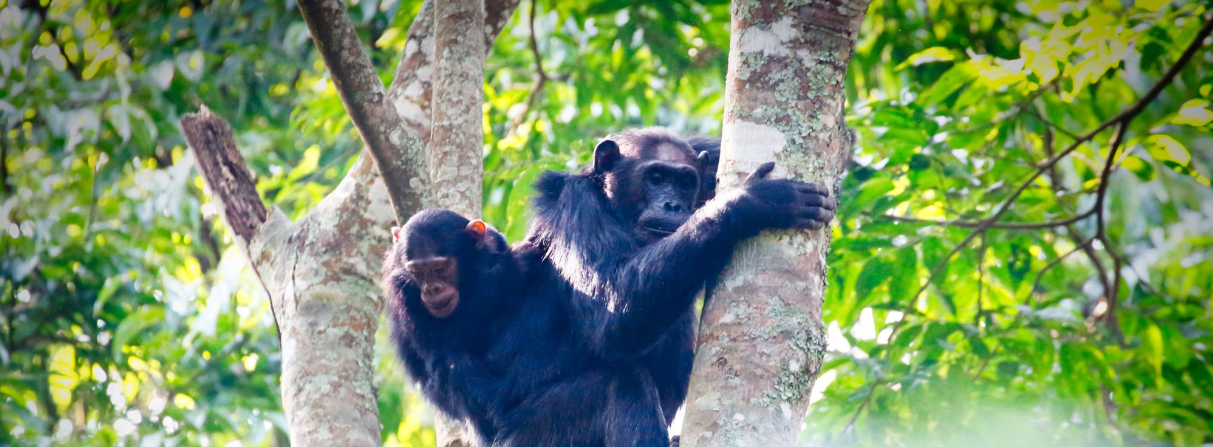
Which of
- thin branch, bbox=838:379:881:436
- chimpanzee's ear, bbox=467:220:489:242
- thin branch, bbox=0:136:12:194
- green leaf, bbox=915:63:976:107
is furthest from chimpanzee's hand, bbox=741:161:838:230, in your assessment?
thin branch, bbox=0:136:12:194

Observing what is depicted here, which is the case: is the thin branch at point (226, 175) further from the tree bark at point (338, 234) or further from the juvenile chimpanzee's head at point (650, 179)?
the juvenile chimpanzee's head at point (650, 179)

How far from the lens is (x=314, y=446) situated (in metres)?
4.12

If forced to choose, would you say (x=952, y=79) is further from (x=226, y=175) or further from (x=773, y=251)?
(x=226, y=175)

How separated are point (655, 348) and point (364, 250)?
1.71 m

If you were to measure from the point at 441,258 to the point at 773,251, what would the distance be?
72.8 inches

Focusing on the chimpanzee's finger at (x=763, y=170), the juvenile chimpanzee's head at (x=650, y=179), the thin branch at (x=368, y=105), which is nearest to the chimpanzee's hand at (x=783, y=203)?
the chimpanzee's finger at (x=763, y=170)

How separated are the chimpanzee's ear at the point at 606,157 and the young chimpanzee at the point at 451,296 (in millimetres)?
766

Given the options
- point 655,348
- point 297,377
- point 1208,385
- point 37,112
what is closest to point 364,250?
point 297,377

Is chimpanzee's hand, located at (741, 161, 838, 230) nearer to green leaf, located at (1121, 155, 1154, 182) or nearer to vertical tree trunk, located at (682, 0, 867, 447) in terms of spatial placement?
vertical tree trunk, located at (682, 0, 867, 447)

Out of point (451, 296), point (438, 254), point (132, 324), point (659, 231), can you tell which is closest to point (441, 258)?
point (438, 254)

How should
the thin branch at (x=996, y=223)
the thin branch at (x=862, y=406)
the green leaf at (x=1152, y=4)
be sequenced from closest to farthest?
the green leaf at (x=1152, y=4) < the thin branch at (x=862, y=406) < the thin branch at (x=996, y=223)

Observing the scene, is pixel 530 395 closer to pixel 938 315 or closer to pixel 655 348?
pixel 655 348

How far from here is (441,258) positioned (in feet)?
13.6

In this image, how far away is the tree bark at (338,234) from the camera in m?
4.13
